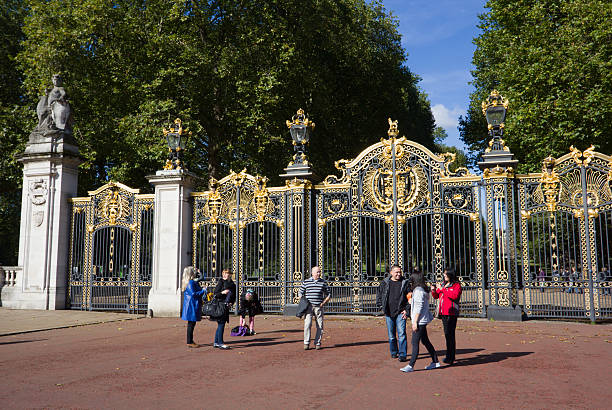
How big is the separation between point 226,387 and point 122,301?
10.7 metres

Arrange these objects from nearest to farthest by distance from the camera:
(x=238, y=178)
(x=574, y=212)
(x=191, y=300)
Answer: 1. (x=191, y=300)
2. (x=574, y=212)
3. (x=238, y=178)

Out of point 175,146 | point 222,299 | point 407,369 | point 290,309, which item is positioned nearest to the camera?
point 407,369

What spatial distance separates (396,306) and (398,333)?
387 millimetres

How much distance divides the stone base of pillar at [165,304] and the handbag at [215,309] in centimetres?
520

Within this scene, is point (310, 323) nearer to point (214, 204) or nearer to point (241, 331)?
point (241, 331)

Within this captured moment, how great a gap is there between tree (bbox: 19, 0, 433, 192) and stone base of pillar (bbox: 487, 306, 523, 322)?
11554 mm

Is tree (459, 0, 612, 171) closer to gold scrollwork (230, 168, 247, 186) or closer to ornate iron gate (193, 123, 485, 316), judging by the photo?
ornate iron gate (193, 123, 485, 316)

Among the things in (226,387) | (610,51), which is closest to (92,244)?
(226,387)

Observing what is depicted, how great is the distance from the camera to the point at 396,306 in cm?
783

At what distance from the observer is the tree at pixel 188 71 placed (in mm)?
20484

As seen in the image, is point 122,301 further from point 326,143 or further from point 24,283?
point 326,143

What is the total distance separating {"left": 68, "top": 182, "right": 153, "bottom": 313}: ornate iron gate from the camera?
15.1 metres

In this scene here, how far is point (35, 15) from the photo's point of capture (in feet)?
69.2

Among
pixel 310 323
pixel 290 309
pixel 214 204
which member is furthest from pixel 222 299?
pixel 214 204
